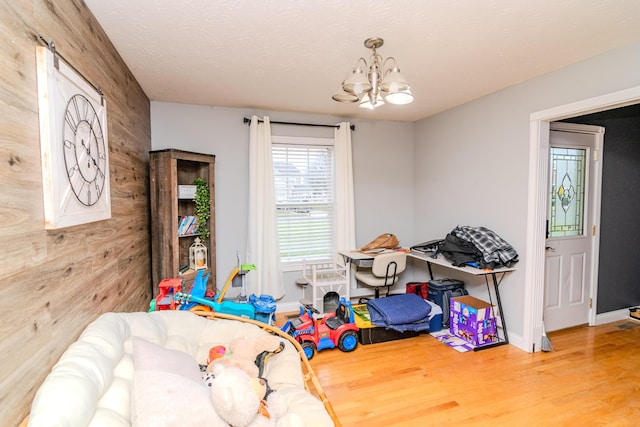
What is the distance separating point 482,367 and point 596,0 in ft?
8.72

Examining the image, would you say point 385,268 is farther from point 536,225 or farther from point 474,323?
point 536,225

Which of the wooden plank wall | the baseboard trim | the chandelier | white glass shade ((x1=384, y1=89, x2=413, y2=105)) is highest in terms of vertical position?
the chandelier

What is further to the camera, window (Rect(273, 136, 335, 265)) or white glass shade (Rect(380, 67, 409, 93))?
window (Rect(273, 136, 335, 265))

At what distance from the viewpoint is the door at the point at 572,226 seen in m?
3.33

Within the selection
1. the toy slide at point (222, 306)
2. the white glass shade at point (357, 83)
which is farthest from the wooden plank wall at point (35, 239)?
the white glass shade at point (357, 83)

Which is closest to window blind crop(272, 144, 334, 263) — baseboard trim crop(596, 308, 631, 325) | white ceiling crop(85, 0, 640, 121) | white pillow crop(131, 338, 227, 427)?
white ceiling crop(85, 0, 640, 121)

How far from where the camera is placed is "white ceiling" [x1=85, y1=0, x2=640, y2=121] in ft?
5.94

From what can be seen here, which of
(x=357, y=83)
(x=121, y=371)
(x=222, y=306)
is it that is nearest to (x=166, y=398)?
(x=121, y=371)

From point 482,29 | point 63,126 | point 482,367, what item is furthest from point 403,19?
point 482,367

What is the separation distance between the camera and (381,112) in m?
4.04

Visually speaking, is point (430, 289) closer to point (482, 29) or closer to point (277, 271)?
point (277, 271)

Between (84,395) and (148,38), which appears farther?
(148,38)

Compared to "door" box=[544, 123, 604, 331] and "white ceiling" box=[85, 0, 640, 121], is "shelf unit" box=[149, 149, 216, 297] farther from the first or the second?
"door" box=[544, 123, 604, 331]

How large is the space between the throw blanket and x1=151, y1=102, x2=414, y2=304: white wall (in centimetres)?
121
